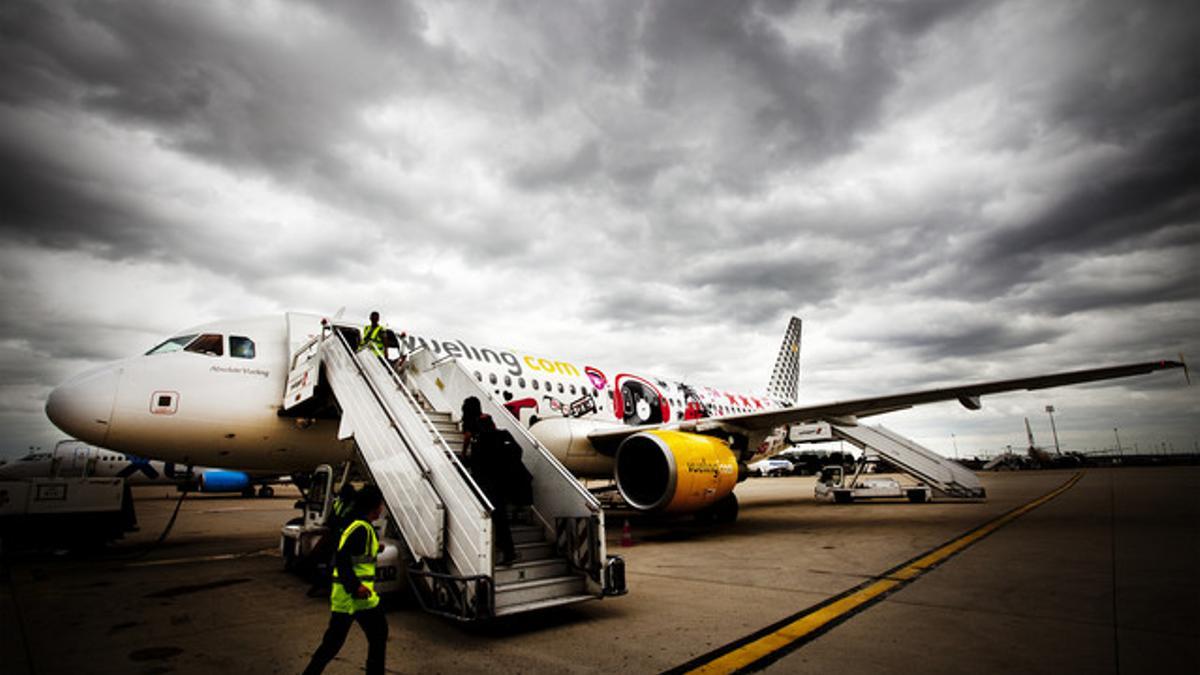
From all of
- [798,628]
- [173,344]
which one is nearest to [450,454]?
[798,628]

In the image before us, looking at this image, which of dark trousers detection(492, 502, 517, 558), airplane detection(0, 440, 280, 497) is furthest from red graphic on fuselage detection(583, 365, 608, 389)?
airplane detection(0, 440, 280, 497)

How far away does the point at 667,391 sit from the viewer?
50.8 ft

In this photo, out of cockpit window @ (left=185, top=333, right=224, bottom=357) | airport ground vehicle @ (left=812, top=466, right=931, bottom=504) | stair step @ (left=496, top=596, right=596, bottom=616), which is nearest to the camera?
stair step @ (left=496, top=596, right=596, bottom=616)

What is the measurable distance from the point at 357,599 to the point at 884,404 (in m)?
9.50

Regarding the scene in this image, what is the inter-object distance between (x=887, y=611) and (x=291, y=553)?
277 inches

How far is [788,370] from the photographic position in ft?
80.2

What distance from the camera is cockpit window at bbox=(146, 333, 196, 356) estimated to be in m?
8.12

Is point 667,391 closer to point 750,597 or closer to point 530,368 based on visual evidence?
point 530,368

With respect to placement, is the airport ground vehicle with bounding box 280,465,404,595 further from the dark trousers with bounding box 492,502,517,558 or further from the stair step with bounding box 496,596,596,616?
the stair step with bounding box 496,596,596,616

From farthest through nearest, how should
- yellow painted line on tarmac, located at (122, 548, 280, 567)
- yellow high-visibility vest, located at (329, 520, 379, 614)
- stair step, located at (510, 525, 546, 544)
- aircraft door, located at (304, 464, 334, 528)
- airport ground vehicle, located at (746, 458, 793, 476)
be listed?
airport ground vehicle, located at (746, 458, 793, 476) < yellow painted line on tarmac, located at (122, 548, 280, 567) < aircraft door, located at (304, 464, 334, 528) < stair step, located at (510, 525, 546, 544) < yellow high-visibility vest, located at (329, 520, 379, 614)

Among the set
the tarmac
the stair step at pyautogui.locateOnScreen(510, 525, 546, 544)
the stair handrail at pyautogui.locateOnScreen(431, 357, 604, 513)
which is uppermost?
the stair handrail at pyautogui.locateOnScreen(431, 357, 604, 513)

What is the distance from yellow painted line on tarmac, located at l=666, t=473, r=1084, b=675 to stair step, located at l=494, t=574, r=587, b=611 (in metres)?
1.60

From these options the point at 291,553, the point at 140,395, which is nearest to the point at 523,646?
the point at 291,553

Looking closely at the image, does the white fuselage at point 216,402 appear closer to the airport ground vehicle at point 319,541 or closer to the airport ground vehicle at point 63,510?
the airport ground vehicle at point 319,541
